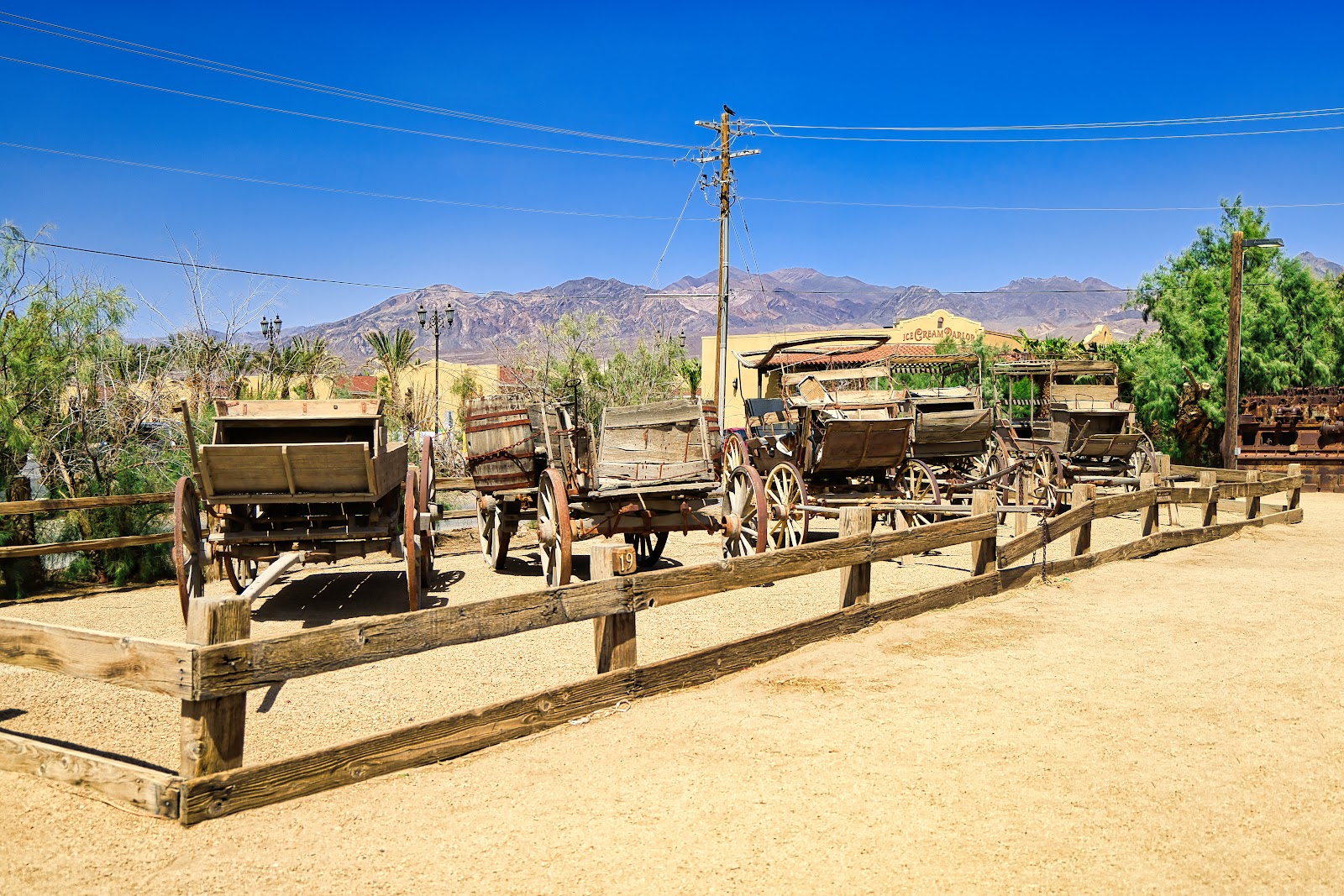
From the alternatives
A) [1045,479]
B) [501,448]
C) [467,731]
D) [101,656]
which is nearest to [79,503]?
[501,448]

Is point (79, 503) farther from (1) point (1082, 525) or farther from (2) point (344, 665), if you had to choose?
(1) point (1082, 525)

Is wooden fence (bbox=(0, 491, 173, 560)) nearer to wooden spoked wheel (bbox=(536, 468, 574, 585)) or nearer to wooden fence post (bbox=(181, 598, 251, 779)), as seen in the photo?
wooden spoked wheel (bbox=(536, 468, 574, 585))

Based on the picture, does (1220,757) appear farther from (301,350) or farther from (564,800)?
(301,350)

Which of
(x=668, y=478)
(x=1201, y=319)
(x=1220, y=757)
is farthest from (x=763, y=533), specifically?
(x=1201, y=319)

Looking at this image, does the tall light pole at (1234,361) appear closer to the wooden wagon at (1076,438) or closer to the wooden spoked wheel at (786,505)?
the wooden wagon at (1076,438)

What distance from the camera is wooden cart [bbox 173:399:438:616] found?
796 centimetres

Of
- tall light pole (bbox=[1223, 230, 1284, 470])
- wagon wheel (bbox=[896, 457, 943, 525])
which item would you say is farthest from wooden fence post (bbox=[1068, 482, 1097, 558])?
tall light pole (bbox=[1223, 230, 1284, 470])

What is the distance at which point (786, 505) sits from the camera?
1128 centimetres

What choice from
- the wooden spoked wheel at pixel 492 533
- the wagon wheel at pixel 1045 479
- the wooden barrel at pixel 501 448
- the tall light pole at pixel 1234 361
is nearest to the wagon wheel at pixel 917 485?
the wagon wheel at pixel 1045 479

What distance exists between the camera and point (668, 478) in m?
9.76

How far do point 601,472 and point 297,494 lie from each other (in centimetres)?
321

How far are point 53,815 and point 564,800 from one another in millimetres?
1869

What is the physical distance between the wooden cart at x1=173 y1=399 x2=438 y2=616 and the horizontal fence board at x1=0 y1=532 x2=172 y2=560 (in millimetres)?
1410

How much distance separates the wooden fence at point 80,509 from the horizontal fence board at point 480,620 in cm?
738
